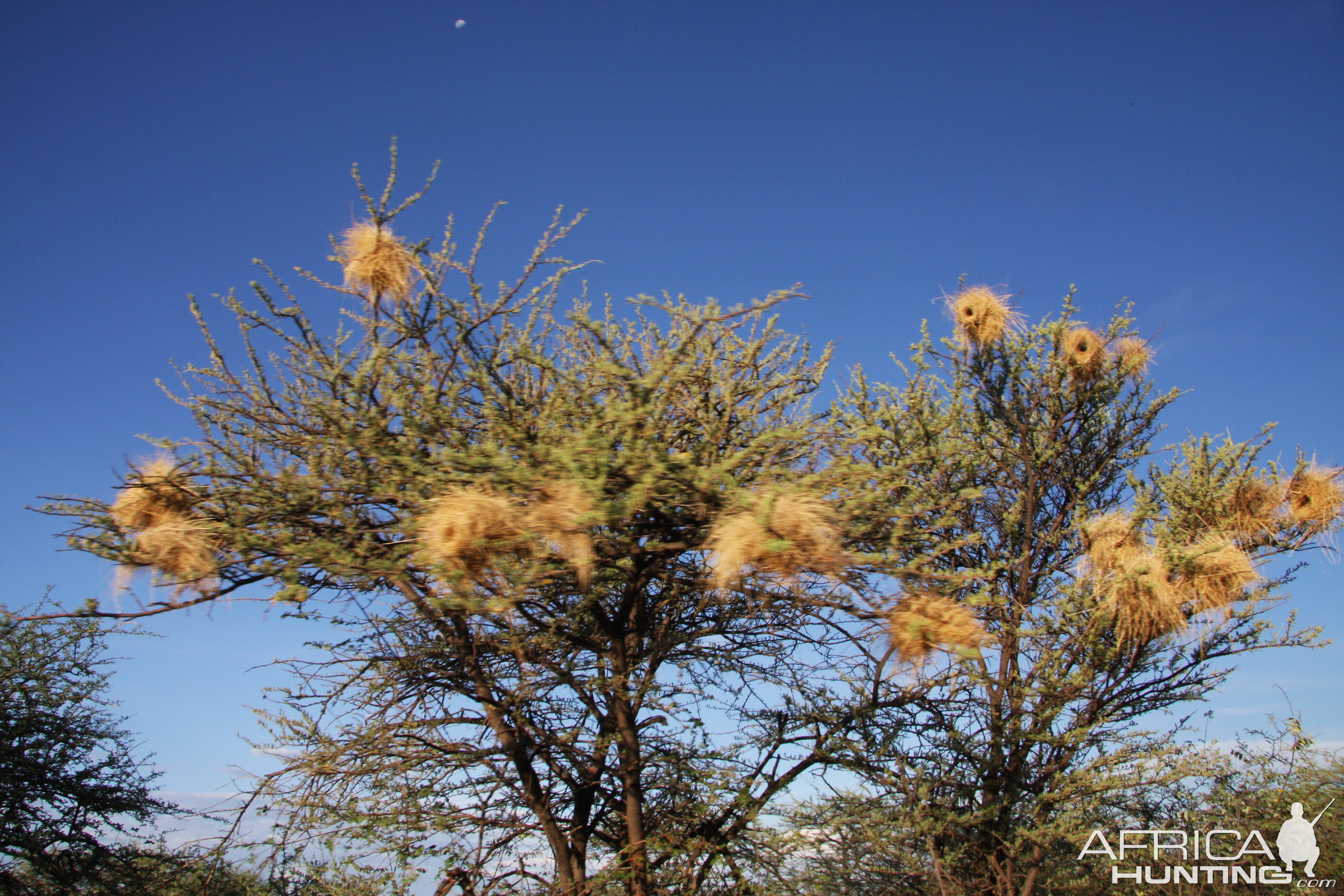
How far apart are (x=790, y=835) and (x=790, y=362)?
3645 mm

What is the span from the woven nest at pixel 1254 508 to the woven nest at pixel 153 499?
8.17 m

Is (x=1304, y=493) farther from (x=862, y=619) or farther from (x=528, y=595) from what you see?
(x=528, y=595)

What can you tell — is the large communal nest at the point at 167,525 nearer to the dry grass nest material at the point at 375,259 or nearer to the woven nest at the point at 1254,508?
the dry grass nest material at the point at 375,259

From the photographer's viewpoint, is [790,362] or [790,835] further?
[790,362]

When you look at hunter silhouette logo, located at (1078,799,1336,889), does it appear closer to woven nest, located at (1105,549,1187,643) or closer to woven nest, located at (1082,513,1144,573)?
woven nest, located at (1105,549,1187,643)

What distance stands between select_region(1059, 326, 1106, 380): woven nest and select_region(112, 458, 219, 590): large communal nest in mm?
7441

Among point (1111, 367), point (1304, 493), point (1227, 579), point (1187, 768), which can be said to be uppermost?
point (1111, 367)

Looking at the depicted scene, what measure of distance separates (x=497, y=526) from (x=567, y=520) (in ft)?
1.13

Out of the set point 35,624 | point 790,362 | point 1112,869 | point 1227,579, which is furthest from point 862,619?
point 35,624

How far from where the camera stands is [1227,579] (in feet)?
20.9

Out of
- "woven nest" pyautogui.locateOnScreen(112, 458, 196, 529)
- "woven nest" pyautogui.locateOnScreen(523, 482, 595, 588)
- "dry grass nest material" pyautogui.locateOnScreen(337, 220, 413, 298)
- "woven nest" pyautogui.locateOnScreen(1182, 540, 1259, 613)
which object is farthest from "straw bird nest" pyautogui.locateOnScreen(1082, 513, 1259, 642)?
"woven nest" pyautogui.locateOnScreen(112, 458, 196, 529)

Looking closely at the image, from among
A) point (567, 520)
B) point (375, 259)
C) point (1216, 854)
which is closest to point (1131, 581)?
point (1216, 854)

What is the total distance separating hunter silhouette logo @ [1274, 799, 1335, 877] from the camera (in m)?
7.27

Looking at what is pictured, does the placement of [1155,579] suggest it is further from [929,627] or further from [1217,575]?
[929,627]
